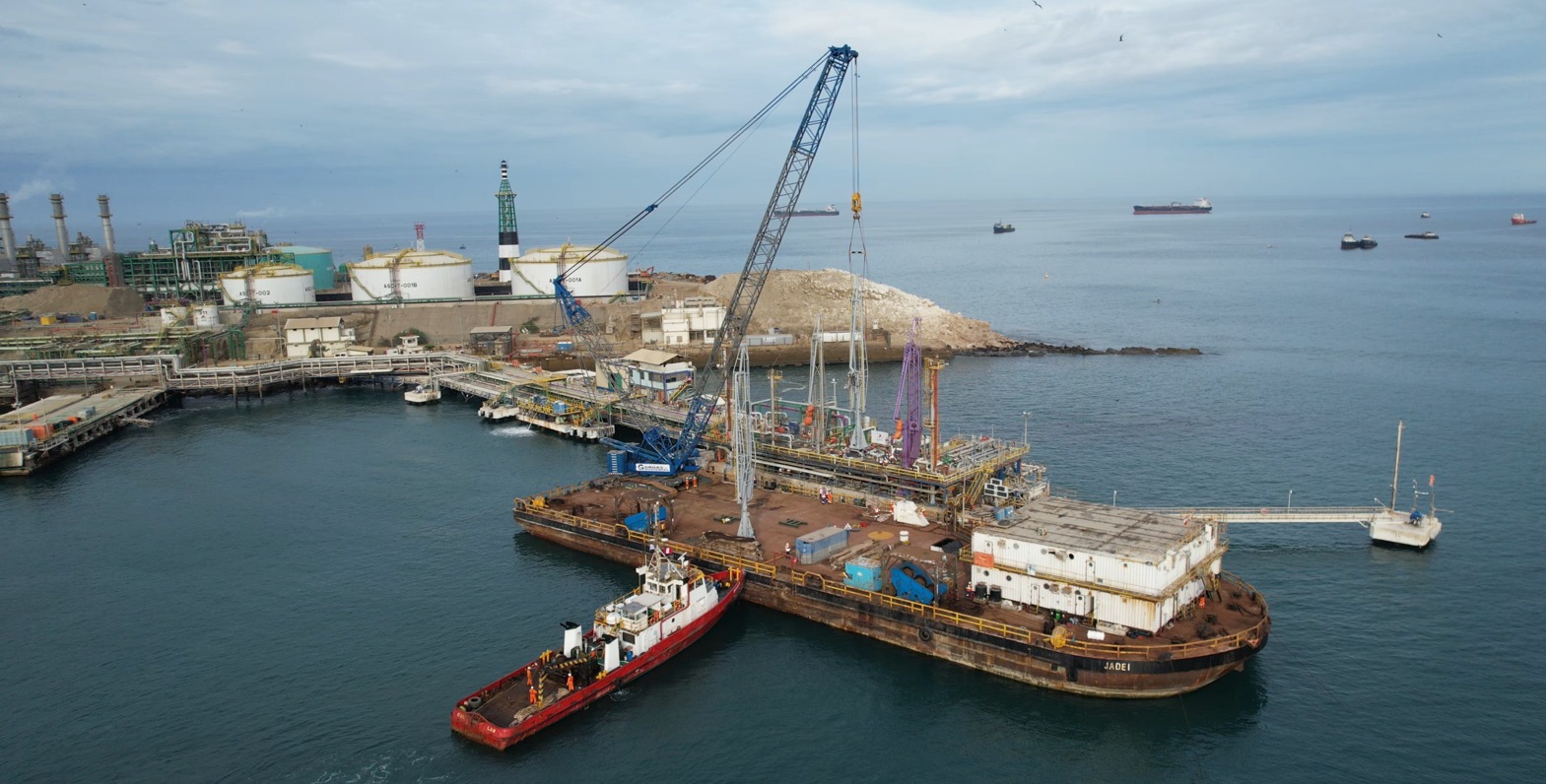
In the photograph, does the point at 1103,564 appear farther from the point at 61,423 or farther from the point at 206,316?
the point at 206,316

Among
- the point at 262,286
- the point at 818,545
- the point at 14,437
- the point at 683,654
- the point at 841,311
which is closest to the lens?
the point at 683,654

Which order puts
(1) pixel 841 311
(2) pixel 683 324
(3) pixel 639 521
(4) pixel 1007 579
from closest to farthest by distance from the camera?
(4) pixel 1007 579 → (3) pixel 639 521 → (2) pixel 683 324 → (1) pixel 841 311

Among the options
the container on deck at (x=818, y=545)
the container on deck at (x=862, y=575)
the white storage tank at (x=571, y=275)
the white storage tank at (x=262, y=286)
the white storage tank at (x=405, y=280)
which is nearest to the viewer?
the container on deck at (x=862, y=575)

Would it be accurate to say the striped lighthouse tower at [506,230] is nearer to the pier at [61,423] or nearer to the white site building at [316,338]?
the white site building at [316,338]

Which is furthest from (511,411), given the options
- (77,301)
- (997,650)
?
(77,301)

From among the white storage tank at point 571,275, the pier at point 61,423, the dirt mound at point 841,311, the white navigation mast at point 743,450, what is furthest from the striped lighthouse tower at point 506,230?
the white navigation mast at point 743,450

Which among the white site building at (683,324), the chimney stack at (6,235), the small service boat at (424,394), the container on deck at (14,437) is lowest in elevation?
the small service boat at (424,394)

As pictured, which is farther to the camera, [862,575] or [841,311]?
[841,311]

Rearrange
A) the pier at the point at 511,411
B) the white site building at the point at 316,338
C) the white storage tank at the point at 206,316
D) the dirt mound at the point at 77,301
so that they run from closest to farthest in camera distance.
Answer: the pier at the point at 511,411
the white site building at the point at 316,338
the white storage tank at the point at 206,316
the dirt mound at the point at 77,301

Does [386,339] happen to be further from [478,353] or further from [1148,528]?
[1148,528]
